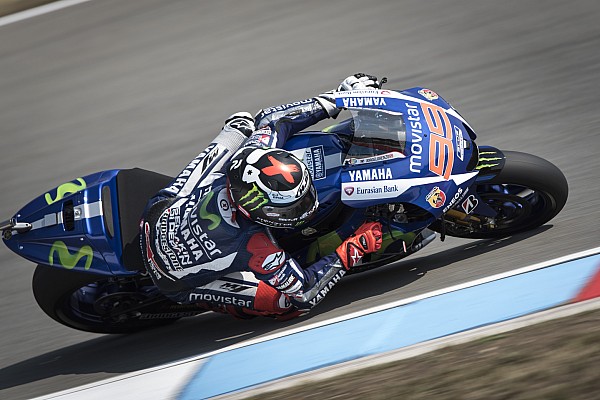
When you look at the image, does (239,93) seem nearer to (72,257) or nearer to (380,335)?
(72,257)

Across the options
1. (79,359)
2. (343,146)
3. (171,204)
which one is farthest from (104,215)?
(343,146)

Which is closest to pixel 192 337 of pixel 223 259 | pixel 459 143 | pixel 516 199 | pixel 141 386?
pixel 141 386

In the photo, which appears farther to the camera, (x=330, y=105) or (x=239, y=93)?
(x=239, y=93)

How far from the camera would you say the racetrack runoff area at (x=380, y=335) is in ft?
14.4

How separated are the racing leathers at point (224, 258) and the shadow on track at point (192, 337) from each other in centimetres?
36

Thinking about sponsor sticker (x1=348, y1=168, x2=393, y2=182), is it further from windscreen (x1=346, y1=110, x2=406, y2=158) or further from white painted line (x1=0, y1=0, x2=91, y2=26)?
white painted line (x1=0, y1=0, x2=91, y2=26)

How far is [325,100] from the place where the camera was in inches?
203

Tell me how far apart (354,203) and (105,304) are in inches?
76.2

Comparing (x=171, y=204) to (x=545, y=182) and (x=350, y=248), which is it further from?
(x=545, y=182)

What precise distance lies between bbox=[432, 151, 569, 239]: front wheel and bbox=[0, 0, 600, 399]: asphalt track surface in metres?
0.12

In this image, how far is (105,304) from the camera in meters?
5.54

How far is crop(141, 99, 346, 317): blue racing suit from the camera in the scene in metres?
4.86

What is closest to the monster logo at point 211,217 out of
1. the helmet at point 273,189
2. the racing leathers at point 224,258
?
the racing leathers at point 224,258

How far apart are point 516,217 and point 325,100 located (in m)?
1.52
